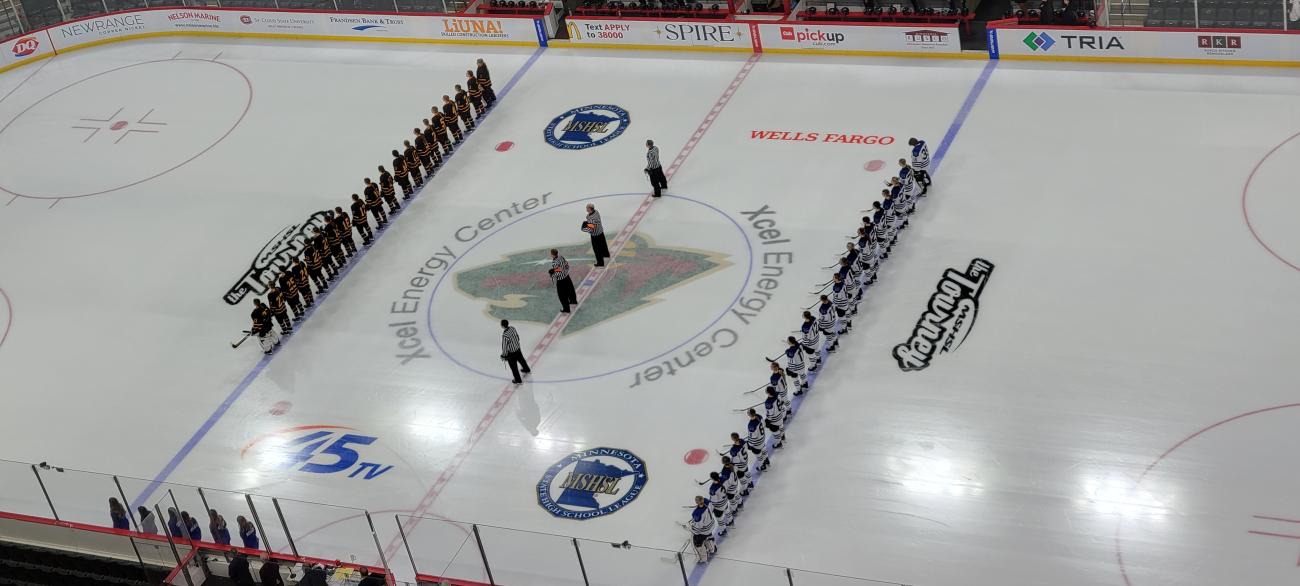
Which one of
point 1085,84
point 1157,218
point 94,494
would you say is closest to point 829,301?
point 1157,218

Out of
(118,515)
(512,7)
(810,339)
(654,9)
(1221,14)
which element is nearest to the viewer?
(118,515)

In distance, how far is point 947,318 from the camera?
20047 mm

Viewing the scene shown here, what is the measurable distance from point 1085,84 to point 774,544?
12.0m

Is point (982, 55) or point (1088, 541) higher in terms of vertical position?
point (982, 55)

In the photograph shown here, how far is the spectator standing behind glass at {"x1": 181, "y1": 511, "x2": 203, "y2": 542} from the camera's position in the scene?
16.5 meters

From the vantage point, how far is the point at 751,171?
24312mm

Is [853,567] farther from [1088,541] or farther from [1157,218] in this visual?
[1157,218]

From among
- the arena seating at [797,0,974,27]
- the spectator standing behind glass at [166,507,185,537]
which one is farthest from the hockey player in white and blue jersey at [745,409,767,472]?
→ the arena seating at [797,0,974,27]

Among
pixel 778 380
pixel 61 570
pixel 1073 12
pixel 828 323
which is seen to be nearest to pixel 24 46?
pixel 61 570

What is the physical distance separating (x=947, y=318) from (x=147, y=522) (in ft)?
36.3

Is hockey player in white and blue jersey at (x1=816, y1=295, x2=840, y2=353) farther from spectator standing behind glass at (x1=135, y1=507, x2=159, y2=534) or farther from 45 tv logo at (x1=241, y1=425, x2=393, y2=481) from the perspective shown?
spectator standing behind glass at (x1=135, y1=507, x2=159, y2=534)

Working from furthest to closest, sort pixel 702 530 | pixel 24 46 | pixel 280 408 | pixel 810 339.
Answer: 1. pixel 24 46
2. pixel 280 408
3. pixel 810 339
4. pixel 702 530

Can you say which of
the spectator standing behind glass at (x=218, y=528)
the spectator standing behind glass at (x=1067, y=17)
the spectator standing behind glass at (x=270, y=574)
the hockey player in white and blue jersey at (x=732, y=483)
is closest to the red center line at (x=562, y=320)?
the spectator standing behind glass at (x=270, y=574)

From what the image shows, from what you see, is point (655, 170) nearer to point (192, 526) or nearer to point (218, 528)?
point (218, 528)
